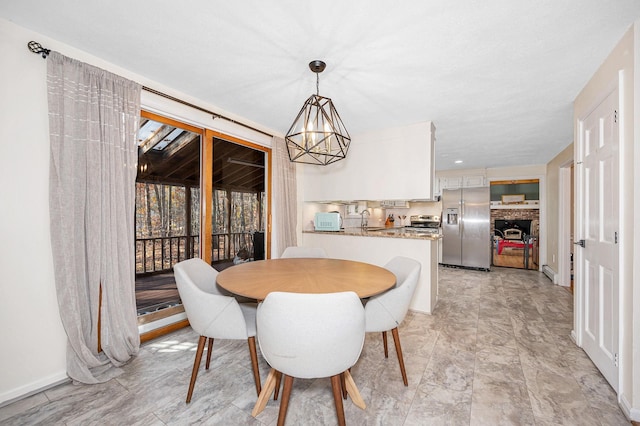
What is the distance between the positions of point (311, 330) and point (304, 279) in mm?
627

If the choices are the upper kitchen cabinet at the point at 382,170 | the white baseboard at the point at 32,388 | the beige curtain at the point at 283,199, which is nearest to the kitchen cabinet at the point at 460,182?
the upper kitchen cabinet at the point at 382,170

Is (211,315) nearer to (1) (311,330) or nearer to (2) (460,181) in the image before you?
(1) (311,330)

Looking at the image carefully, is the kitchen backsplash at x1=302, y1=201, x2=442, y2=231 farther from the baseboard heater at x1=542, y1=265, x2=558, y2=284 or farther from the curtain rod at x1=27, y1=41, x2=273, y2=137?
the baseboard heater at x1=542, y1=265, x2=558, y2=284

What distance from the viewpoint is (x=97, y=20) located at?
5.36 ft

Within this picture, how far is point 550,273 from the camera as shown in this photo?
16.0 ft

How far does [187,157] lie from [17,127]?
151 centimetres

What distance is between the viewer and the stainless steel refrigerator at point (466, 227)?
5.63 metres

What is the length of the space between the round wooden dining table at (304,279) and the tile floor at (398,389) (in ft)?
2.40

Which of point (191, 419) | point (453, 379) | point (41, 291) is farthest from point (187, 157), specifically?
point (453, 379)

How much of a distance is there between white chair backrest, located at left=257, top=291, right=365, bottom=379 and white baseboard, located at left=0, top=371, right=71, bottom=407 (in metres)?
1.74

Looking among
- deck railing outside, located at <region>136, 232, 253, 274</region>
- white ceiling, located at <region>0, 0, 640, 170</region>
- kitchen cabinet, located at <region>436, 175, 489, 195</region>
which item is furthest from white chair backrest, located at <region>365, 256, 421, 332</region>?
kitchen cabinet, located at <region>436, 175, 489, 195</region>

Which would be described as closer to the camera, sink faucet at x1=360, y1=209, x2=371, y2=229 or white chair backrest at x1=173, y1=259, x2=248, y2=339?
white chair backrest at x1=173, y1=259, x2=248, y2=339

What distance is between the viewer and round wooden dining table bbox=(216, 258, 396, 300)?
1489 millimetres

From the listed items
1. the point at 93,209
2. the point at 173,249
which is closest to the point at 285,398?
the point at 93,209
